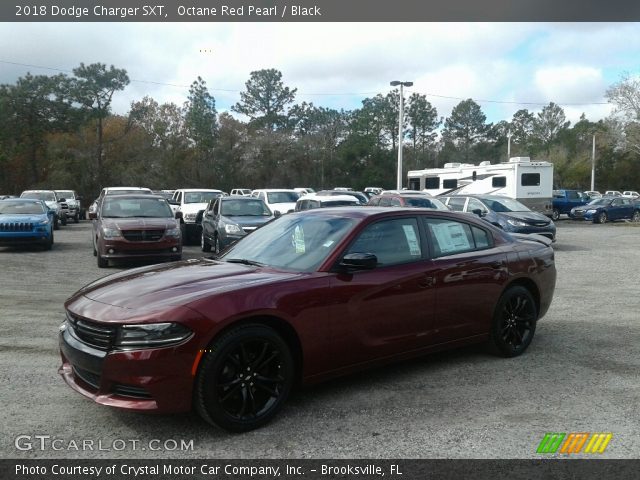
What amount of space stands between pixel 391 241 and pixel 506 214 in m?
13.3

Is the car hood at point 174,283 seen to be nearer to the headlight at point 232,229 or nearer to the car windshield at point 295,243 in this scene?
the car windshield at point 295,243

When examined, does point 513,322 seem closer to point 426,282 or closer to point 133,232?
point 426,282

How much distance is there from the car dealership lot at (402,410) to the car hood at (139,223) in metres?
5.47

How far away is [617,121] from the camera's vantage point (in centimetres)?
5316

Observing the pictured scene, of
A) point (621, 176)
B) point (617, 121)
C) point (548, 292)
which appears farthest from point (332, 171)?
point (548, 292)

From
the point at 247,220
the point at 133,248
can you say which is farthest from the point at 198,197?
the point at 133,248

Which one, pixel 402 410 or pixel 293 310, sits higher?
pixel 293 310

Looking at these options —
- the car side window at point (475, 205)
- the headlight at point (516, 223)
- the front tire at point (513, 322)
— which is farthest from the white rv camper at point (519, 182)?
the front tire at point (513, 322)

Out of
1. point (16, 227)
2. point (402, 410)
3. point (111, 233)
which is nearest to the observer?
point (402, 410)

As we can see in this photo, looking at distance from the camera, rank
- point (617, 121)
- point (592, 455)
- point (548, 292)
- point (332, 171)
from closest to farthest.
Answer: point (592, 455) → point (548, 292) → point (617, 121) → point (332, 171)

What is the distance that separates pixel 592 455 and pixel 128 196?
1247 cm

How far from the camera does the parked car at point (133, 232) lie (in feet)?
Result: 40.8

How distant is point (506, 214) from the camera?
1739 cm

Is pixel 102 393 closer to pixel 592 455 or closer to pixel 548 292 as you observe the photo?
pixel 592 455
